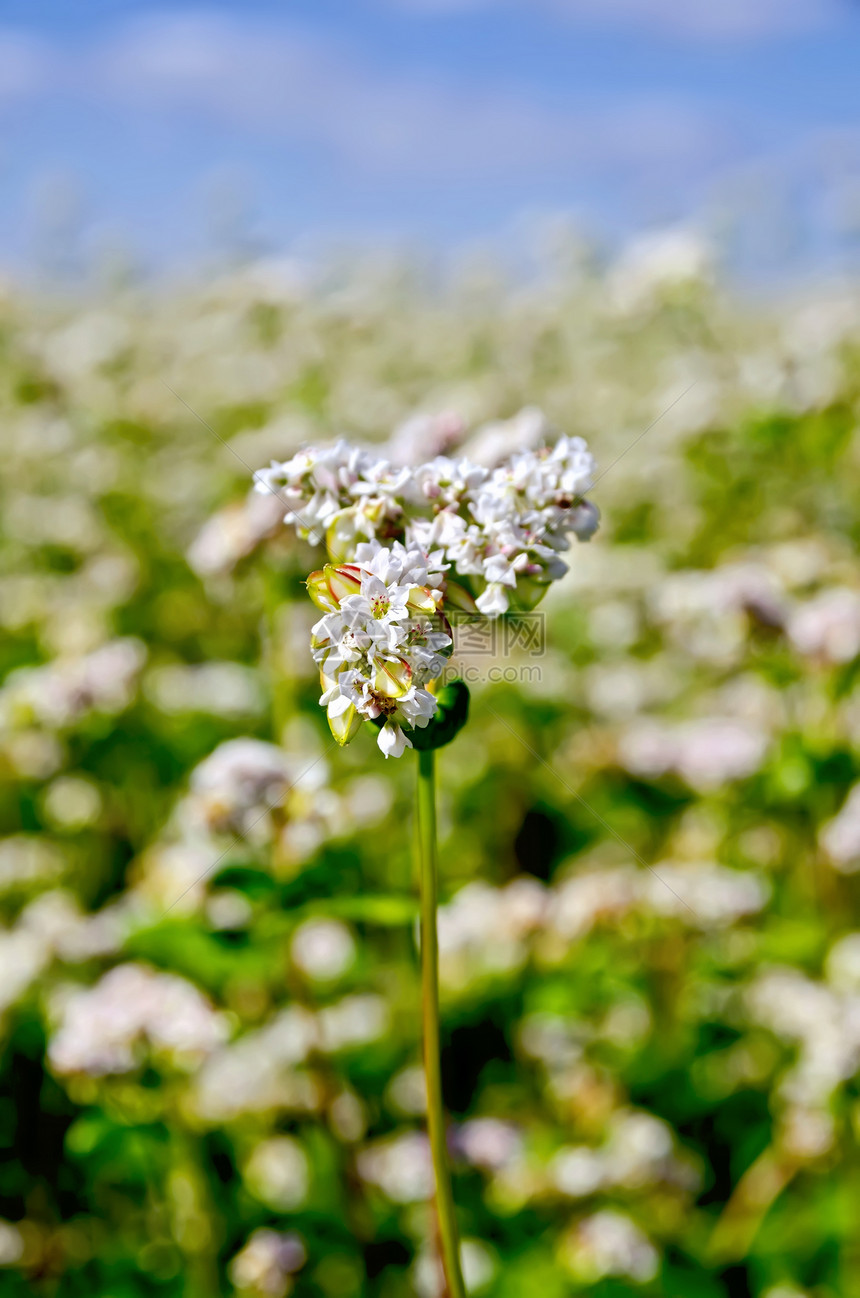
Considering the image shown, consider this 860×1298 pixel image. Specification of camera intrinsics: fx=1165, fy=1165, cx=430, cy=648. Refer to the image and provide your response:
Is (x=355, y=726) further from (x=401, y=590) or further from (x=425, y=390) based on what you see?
(x=425, y=390)

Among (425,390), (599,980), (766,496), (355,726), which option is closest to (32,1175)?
(599,980)

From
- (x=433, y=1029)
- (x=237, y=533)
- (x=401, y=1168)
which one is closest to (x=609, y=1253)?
(x=401, y=1168)

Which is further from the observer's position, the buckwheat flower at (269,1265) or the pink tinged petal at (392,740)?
the buckwheat flower at (269,1265)

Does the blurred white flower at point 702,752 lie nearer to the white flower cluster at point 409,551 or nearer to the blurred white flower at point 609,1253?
the blurred white flower at point 609,1253

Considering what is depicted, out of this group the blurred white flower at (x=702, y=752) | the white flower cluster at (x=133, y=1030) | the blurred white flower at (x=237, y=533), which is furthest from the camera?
the blurred white flower at (x=702, y=752)

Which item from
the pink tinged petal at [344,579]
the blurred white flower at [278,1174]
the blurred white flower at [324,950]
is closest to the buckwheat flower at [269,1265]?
the blurred white flower at [278,1174]

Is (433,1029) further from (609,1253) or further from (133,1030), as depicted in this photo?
(609,1253)
